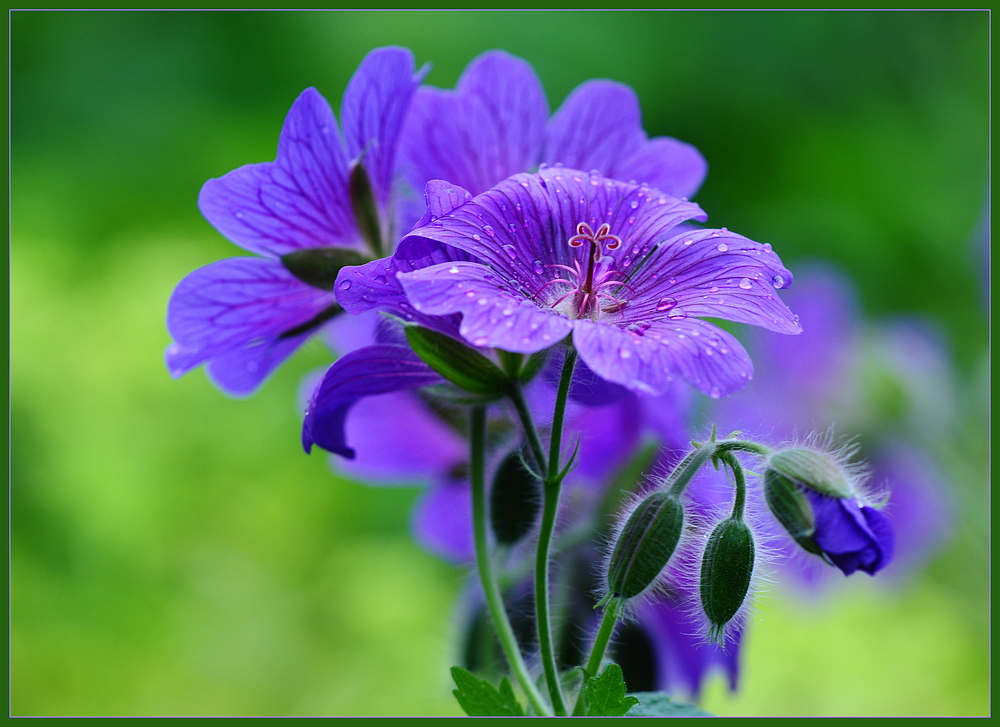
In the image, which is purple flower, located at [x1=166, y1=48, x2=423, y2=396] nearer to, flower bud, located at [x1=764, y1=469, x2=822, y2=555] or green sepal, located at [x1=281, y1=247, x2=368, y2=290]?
green sepal, located at [x1=281, y1=247, x2=368, y2=290]

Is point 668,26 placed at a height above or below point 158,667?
above

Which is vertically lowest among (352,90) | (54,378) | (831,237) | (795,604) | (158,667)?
(795,604)

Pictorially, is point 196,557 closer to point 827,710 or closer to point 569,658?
point 827,710

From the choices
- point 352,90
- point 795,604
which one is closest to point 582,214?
point 352,90

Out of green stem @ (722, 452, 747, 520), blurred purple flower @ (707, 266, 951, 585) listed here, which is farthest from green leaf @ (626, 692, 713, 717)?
blurred purple flower @ (707, 266, 951, 585)

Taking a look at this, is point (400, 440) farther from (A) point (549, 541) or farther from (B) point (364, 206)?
(A) point (549, 541)

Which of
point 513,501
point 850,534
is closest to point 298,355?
point 513,501
